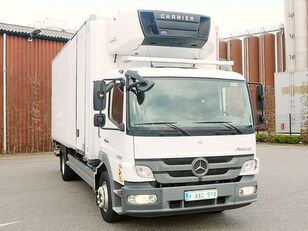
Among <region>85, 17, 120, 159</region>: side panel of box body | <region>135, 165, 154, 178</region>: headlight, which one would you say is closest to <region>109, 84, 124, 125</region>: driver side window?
<region>85, 17, 120, 159</region>: side panel of box body

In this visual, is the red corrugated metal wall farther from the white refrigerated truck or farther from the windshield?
the windshield

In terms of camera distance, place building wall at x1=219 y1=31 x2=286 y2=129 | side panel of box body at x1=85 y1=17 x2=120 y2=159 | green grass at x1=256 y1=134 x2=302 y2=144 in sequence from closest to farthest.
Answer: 1. side panel of box body at x1=85 y1=17 x2=120 y2=159
2. green grass at x1=256 y1=134 x2=302 y2=144
3. building wall at x1=219 y1=31 x2=286 y2=129

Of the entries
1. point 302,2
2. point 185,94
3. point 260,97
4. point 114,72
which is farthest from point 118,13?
point 302,2

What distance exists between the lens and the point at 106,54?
6.38 metres

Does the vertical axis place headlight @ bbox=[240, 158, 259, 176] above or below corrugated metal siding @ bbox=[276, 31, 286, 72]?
below

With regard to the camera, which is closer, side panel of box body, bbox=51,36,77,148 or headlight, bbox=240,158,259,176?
headlight, bbox=240,158,259,176

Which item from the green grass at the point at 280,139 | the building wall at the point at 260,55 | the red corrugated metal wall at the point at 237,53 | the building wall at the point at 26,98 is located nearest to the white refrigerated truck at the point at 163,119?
the building wall at the point at 26,98

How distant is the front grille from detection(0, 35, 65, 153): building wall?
16123 millimetres

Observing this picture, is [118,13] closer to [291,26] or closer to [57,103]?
[57,103]

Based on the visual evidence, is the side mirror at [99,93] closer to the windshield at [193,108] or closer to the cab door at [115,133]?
the cab door at [115,133]

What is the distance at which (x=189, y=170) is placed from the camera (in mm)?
5207

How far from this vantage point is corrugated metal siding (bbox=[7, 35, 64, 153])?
19.8 metres

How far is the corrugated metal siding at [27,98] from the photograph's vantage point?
19781 mm

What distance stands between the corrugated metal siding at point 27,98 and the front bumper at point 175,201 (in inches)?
629
